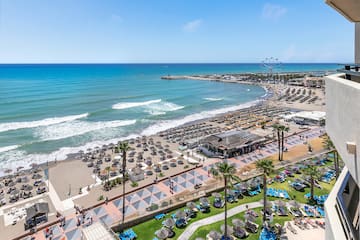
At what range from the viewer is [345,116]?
5469 millimetres

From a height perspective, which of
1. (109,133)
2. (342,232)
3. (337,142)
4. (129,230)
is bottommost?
(129,230)

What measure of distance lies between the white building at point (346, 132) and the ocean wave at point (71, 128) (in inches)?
2162

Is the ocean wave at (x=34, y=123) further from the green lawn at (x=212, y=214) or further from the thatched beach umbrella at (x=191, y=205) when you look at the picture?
the thatched beach umbrella at (x=191, y=205)

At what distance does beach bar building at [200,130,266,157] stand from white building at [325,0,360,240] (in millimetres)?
31258

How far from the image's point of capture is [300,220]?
22531 mm

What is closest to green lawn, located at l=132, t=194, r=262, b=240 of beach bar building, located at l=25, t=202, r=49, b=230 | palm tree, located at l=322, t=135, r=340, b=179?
palm tree, located at l=322, t=135, r=340, b=179

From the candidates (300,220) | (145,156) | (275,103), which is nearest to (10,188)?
(145,156)

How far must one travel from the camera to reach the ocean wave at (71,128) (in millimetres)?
→ 54094

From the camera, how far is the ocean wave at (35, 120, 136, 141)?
177 ft

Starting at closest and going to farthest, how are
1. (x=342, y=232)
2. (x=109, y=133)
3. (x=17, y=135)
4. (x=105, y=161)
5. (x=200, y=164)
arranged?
1. (x=342, y=232)
2. (x=200, y=164)
3. (x=105, y=161)
4. (x=17, y=135)
5. (x=109, y=133)

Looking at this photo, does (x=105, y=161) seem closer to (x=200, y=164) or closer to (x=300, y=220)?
(x=200, y=164)

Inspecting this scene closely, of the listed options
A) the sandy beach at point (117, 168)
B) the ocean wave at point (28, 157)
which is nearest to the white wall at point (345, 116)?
the sandy beach at point (117, 168)

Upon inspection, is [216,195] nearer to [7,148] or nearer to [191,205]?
[191,205]

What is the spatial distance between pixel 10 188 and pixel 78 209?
43.0 feet
